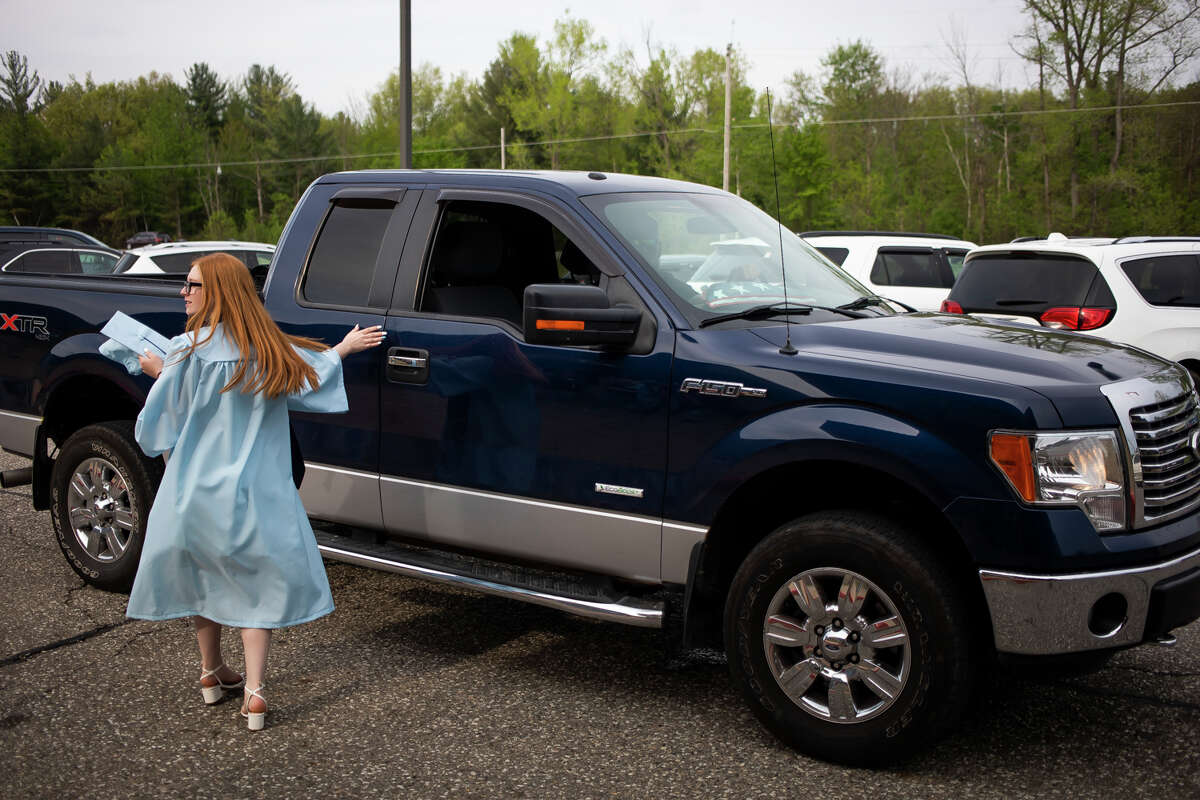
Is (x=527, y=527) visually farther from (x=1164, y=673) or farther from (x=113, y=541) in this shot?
(x=1164, y=673)

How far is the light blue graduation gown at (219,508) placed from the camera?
3990mm

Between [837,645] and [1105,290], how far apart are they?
6.32 metres

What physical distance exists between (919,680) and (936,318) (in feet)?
5.33

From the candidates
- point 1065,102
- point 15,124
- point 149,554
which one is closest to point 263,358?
point 149,554

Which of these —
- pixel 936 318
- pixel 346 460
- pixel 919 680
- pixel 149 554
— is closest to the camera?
pixel 919 680

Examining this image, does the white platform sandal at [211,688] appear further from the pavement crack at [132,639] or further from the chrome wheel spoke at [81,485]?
the chrome wheel spoke at [81,485]

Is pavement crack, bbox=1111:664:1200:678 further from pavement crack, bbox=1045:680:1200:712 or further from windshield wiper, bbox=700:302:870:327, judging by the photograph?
windshield wiper, bbox=700:302:870:327

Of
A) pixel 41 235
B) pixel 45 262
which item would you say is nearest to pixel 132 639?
pixel 45 262

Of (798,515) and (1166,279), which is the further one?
(1166,279)

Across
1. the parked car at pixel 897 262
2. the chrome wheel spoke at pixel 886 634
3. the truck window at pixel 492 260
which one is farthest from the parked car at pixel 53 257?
the chrome wheel spoke at pixel 886 634

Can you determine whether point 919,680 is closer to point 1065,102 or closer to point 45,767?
point 45,767

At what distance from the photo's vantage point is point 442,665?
479 centimetres

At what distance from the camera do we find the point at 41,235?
14891 mm

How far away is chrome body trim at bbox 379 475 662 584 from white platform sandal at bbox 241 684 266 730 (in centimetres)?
94
